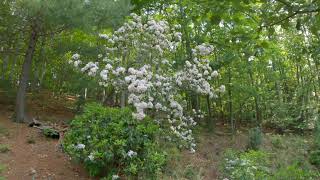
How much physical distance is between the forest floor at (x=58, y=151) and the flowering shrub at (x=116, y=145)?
2.42 ft

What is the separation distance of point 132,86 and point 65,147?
1.58 m

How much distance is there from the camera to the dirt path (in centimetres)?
659

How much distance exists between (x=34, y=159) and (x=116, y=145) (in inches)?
99.7

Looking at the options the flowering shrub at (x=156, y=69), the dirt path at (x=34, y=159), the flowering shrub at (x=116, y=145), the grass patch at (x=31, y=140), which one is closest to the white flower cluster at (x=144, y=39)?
the flowering shrub at (x=156, y=69)

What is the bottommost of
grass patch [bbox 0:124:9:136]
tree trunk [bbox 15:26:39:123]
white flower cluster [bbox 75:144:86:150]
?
grass patch [bbox 0:124:9:136]

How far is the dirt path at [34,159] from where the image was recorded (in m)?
6.59

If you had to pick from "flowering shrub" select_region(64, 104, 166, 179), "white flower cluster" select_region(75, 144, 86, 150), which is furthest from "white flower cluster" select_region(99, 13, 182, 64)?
"white flower cluster" select_region(75, 144, 86, 150)

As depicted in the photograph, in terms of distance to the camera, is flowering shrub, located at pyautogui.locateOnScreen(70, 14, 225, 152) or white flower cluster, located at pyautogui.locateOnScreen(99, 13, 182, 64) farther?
white flower cluster, located at pyautogui.locateOnScreen(99, 13, 182, 64)

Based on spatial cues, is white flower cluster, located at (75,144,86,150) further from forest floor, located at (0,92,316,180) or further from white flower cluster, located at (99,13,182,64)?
white flower cluster, located at (99,13,182,64)

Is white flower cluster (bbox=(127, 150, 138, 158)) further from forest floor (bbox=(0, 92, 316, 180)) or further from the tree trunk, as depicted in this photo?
the tree trunk

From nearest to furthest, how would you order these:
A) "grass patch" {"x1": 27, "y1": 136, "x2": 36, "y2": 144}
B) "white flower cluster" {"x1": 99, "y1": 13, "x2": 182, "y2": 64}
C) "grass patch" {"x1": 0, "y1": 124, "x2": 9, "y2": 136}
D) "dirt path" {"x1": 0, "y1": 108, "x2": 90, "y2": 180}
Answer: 1. "dirt path" {"x1": 0, "y1": 108, "x2": 90, "y2": 180}
2. "white flower cluster" {"x1": 99, "y1": 13, "x2": 182, "y2": 64}
3. "grass patch" {"x1": 27, "y1": 136, "x2": 36, "y2": 144}
4. "grass patch" {"x1": 0, "y1": 124, "x2": 9, "y2": 136}

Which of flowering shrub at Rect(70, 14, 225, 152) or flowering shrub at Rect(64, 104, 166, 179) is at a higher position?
flowering shrub at Rect(70, 14, 225, 152)

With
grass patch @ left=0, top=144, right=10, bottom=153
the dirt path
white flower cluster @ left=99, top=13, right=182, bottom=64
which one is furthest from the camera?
grass patch @ left=0, top=144, right=10, bottom=153

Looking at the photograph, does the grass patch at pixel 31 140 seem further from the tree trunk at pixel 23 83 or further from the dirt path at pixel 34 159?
the tree trunk at pixel 23 83
